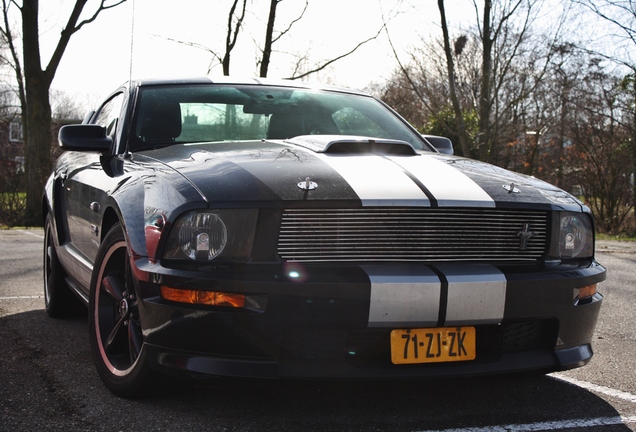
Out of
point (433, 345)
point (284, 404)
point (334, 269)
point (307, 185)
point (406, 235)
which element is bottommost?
point (284, 404)

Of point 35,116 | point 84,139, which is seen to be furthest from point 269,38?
point 84,139

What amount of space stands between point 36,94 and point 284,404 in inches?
605

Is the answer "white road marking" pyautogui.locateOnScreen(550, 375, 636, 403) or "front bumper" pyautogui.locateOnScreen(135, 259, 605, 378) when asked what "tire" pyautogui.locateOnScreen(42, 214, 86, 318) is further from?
"white road marking" pyautogui.locateOnScreen(550, 375, 636, 403)

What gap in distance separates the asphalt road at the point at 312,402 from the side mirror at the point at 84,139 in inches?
41.6

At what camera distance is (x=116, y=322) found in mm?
3307

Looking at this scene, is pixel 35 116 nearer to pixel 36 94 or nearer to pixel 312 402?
pixel 36 94

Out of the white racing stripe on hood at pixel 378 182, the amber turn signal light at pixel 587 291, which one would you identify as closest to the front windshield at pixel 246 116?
the white racing stripe on hood at pixel 378 182

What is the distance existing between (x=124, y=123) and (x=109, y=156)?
0.65 ft

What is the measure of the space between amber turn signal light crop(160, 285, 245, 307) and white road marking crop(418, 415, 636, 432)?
0.86 m

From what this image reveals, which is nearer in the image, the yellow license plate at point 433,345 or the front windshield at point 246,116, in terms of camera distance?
the yellow license plate at point 433,345

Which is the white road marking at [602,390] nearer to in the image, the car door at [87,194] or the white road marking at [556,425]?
the white road marking at [556,425]

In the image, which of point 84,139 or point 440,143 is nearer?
point 84,139

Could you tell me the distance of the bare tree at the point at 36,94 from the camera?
16.4 meters

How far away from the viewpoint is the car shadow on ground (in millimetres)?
2743
